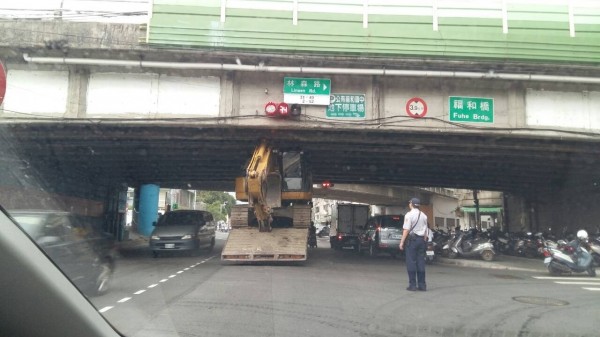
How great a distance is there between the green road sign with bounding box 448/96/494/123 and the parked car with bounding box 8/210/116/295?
10819 mm

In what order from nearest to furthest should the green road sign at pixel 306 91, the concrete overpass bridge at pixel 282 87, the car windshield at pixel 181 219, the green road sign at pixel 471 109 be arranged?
the concrete overpass bridge at pixel 282 87 → the green road sign at pixel 306 91 → the green road sign at pixel 471 109 → the car windshield at pixel 181 219

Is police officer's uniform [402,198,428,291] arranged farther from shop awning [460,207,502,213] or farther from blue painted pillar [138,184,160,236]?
shop awning [460,207,502,213]

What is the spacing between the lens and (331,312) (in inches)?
290

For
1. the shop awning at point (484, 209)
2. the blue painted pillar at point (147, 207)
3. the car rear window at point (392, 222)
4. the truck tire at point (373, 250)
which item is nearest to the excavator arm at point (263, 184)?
the car rear window at point (392, 222)

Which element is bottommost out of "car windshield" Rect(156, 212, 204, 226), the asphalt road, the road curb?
the road curb

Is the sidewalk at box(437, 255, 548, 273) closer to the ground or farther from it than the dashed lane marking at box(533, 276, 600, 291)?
closer to the ground

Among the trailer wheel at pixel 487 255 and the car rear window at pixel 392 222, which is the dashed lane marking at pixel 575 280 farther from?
the car rear window at pixel 392 222

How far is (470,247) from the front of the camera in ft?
62.2

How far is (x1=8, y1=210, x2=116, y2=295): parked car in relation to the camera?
2.66 metres

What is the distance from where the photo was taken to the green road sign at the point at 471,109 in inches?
574

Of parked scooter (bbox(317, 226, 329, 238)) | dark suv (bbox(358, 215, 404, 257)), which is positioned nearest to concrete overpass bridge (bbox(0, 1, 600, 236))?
dark suv (bbox(358, 215, 404, 257))

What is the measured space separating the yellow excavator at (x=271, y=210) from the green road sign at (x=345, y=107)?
8.51 feet

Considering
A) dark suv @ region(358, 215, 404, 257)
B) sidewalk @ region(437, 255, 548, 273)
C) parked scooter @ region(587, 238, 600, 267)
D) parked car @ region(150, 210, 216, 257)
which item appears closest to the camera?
parked scooter @ region(587, 238, 600, 267)

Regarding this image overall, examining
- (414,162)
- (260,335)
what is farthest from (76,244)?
(414,162)
